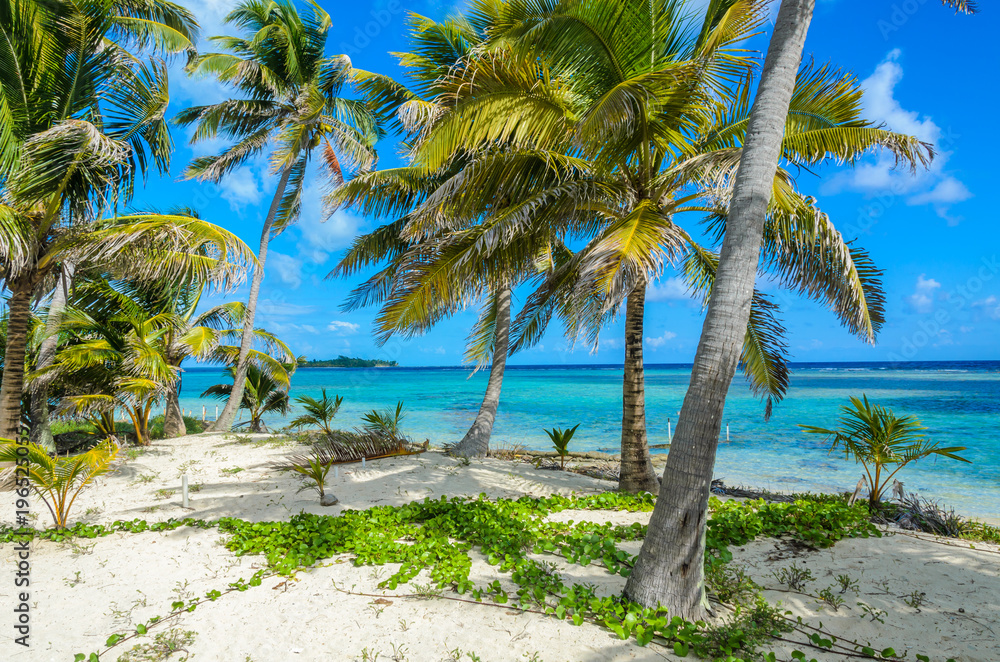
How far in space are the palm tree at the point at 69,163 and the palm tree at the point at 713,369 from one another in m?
7.29

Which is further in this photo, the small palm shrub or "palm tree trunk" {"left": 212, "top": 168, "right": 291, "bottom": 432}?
"palm tree trunk" {"left": 212, "top": 168, "right": 291, "bottom": 432}

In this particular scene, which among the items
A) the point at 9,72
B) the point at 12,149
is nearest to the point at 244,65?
the point at 9,72

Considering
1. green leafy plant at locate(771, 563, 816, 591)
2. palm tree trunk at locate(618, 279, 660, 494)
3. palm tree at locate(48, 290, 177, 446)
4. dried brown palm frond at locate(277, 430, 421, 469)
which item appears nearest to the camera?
green leafy plant at locate(771, 563, 816, 591)

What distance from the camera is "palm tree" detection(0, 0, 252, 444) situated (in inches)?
254

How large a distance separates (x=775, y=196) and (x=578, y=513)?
4.51 metres

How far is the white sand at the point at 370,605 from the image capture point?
2.93 m

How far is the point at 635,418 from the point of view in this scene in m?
6.71

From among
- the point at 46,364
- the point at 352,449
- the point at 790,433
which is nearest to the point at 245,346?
the point at 46,364

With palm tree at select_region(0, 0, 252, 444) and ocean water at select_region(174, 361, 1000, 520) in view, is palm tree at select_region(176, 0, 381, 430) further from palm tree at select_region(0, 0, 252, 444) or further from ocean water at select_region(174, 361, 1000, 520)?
ocean water at select_region(174, 361, 1000, 520)

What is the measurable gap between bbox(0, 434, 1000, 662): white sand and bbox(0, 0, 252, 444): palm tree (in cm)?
371

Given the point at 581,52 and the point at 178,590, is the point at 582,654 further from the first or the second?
the point at 581,52

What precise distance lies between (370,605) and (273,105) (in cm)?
1355

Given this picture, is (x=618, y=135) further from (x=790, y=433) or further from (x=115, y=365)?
(x=790, y=433)

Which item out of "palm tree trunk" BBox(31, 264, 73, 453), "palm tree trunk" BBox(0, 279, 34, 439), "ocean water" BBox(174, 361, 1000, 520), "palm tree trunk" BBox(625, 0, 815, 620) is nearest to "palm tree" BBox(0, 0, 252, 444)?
"palm tree trunk" BBox(0, 279, 34, 439)
